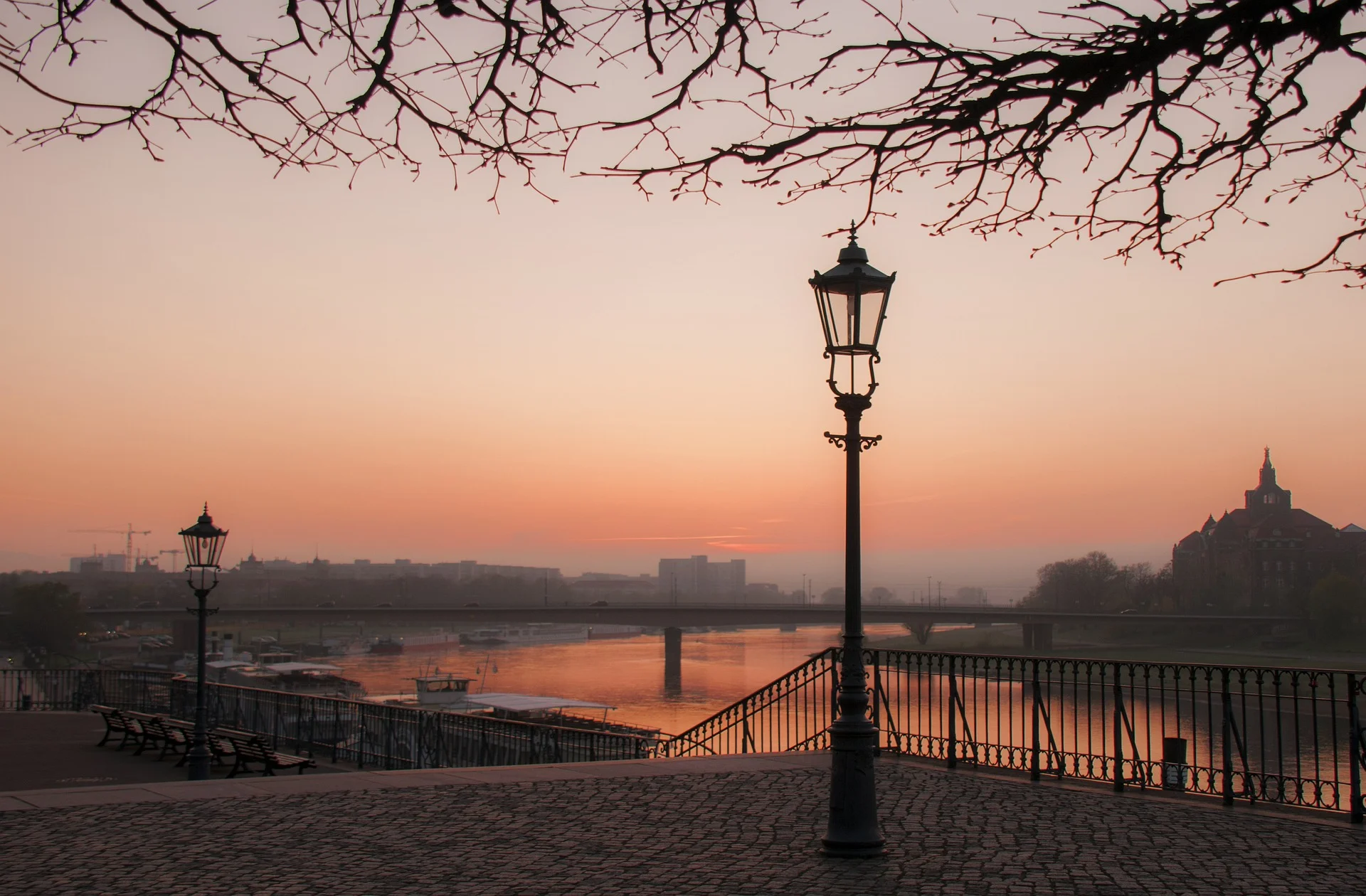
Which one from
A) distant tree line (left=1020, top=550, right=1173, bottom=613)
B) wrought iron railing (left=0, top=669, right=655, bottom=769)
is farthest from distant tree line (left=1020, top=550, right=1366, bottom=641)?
wrought iron railing (left=0, top=669, right=655, bottom=769)

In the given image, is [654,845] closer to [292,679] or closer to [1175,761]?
[1175,761]

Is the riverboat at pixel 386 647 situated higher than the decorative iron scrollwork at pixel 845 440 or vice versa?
the decorative iron scrollwork at pixel 845 440

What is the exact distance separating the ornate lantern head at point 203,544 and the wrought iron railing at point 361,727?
2922mm

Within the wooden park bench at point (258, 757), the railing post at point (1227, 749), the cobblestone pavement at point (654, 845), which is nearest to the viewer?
the cobblestone pavement at point (654, 845)

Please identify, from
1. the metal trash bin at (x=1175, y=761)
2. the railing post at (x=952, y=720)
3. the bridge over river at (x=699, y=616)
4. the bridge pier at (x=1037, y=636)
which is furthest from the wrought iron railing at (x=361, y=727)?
the bridge pier at (x=1037, y=636)

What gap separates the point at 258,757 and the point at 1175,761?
1132cm

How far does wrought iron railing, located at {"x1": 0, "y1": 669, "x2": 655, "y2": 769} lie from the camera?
17.8 meters

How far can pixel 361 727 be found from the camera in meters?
18.8

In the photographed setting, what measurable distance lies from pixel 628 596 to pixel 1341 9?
7224 inches

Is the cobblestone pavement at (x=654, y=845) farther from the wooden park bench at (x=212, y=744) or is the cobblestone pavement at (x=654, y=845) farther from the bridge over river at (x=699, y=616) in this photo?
the bridge over river at (x=699, y=616)

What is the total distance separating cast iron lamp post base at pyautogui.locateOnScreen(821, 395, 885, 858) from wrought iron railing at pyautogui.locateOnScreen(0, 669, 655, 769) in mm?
6101

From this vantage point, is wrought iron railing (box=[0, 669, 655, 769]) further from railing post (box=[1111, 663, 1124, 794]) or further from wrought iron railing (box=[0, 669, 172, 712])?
railing post (box=[1111, 663, 1124, 794])

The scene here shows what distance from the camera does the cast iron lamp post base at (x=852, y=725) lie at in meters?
8.15

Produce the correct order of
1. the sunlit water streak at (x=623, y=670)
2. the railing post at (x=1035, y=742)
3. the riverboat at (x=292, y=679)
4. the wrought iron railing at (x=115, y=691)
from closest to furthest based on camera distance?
the railing post at (x=1035, y=742), the wrought iron railing at (x=115, y=691), the riverboat at (x=292, y=679), the sunlit water streak at (x=623, y=670)
